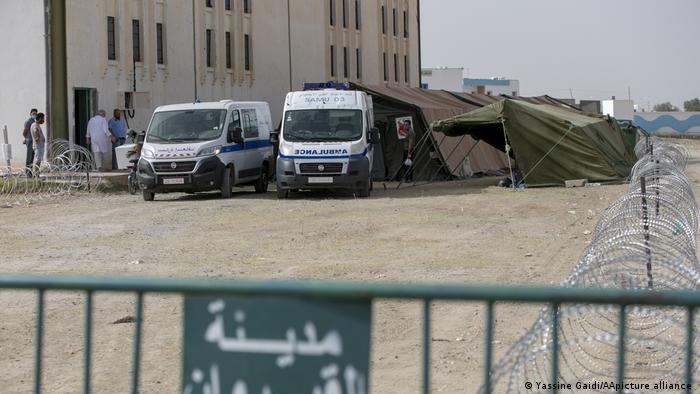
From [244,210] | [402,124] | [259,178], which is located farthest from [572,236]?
[402,124]

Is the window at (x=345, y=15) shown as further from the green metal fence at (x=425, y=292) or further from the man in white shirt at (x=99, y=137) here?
the green metal fence at (x=425, y=292)

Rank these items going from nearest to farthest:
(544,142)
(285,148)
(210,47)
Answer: (285,148) → (544,142) → (210,47)

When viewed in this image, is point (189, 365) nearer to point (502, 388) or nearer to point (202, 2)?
point (502, 388)

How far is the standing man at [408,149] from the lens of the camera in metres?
31.4

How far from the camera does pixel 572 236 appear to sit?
16.1 metres

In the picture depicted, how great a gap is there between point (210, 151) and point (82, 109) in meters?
11.7

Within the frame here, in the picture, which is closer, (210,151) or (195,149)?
(195,149)

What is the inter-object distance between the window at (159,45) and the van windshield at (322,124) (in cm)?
1468

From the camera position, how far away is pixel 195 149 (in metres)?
24.0

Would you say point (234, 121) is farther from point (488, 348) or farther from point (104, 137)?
point (488, 348)

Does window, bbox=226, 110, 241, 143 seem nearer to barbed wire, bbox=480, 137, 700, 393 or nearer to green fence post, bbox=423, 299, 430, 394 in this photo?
barbed wire, bbox=480, 137, 700, 393

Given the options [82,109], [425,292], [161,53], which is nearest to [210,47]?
[161,53]

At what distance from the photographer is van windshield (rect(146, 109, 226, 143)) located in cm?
2436

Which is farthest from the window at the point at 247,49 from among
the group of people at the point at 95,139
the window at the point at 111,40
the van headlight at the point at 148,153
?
the van headlight at the point at 148,153
